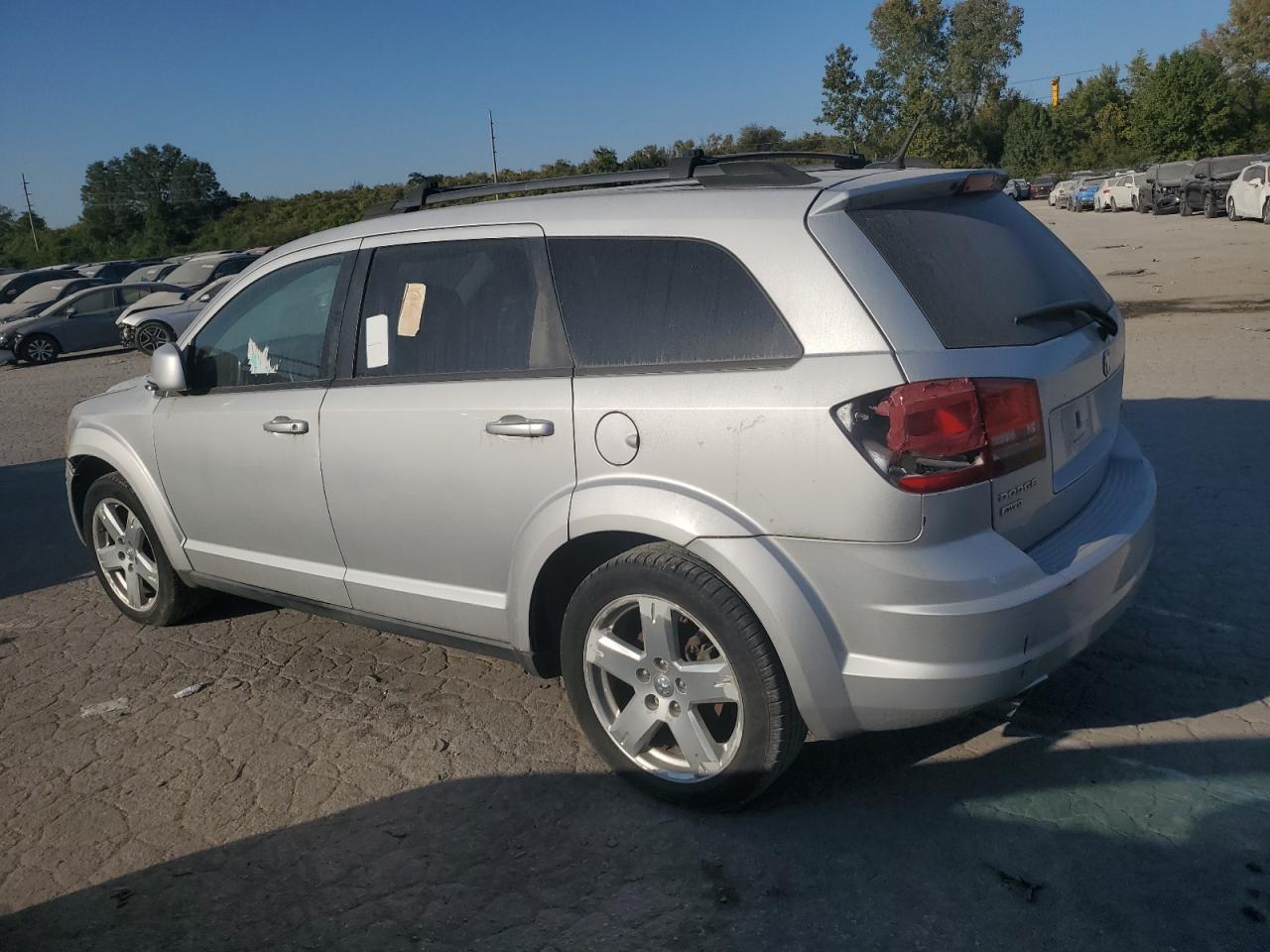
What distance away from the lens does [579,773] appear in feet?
12.3

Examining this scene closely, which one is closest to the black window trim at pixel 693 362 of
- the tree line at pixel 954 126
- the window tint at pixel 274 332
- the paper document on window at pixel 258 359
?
the window tint at pixel 274 332

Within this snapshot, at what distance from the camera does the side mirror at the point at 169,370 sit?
15.5 feet

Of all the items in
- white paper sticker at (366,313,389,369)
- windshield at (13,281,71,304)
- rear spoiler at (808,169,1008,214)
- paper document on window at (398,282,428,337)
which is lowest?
windshield at (13,281,71,304)

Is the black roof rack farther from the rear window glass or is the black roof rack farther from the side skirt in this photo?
the side skirt

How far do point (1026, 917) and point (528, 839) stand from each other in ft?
4.58

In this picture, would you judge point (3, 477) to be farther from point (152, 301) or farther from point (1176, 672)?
point (152, 301)

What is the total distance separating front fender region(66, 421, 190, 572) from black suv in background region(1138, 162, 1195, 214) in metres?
39.7

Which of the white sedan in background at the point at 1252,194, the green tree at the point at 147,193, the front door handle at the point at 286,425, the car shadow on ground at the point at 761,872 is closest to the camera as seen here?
the car shadow on ground at the point at 761,872

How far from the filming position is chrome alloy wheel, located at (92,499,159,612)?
542 centimetres

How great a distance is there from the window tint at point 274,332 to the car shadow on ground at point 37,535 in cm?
255

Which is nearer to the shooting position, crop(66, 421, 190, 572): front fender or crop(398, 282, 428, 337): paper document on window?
crop(398, 282, 428, 337): paper document on window

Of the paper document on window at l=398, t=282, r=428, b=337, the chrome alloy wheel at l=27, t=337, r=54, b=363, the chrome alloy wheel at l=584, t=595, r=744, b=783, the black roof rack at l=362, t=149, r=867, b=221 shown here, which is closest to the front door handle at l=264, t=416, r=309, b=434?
the paper document on window at l=398, t=282, r=428, b=337

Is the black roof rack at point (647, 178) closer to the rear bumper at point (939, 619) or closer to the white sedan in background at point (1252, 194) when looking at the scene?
the rear bumper at point (939, 619)

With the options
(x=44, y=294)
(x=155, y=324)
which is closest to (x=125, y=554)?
(x=155, y=324)
